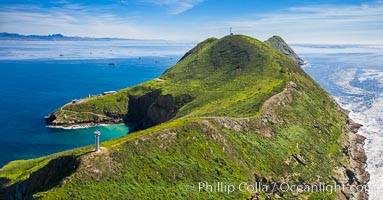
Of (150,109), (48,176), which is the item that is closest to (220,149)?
(48,176)

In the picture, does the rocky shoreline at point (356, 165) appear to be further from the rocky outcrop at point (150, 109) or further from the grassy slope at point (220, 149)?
the rocky outcrop at point (150, 109)

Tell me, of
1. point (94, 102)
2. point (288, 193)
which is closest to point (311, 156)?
point (288, 193)

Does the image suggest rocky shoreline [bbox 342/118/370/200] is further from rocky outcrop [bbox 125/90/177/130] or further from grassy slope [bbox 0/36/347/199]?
rocky outcrop [bbox 125/90/177/130]


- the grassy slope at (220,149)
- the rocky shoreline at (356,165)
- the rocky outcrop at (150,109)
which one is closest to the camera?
the grassy slope at (220,149)

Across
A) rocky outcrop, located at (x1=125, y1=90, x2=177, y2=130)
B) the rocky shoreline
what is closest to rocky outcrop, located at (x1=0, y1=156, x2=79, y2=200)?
the rocky shoreline

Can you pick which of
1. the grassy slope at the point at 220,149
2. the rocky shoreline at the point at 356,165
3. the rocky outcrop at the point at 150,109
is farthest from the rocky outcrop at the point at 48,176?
the rocky outcrop at the point at 150,109

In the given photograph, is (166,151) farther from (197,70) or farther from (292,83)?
(197,70)
